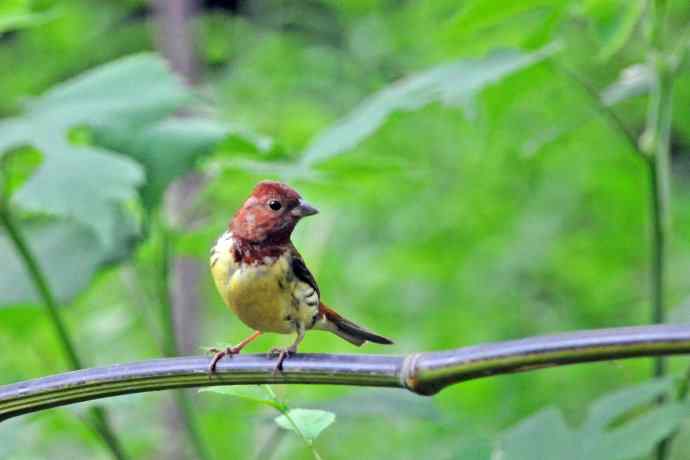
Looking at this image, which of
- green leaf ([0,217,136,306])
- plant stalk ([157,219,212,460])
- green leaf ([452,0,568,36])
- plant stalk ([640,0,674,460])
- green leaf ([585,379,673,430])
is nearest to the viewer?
green leaf ([585,379,673,430])

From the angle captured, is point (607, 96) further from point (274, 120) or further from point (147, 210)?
point (274, 120)

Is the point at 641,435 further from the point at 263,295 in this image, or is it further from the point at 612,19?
the point at 612,19

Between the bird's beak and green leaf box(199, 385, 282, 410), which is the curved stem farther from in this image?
green leaf box(199, 385, 282, 410)

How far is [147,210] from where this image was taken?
303 centimetres

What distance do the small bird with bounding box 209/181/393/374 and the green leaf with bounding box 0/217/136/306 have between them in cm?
88

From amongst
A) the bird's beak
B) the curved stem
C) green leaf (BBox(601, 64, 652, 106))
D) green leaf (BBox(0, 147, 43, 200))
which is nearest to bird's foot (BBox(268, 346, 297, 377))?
the bird's beak

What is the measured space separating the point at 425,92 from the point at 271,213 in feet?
2.83

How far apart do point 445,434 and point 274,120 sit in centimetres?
239

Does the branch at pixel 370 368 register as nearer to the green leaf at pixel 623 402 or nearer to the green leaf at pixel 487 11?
the green leaf at pixel 623 402

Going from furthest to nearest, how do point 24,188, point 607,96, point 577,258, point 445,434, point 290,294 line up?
point 577,258 → point 445,434 → point 607,96 → point 24,188 → point 290,294

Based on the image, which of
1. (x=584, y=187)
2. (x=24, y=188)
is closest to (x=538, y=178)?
(x=584, y=187)

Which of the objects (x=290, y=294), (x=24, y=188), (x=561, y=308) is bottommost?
(x=290, y=294)

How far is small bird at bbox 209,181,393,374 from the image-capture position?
7.16 feet

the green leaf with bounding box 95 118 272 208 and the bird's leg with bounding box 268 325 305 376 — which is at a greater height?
the green leaf with bounding box 95 118 272 208
